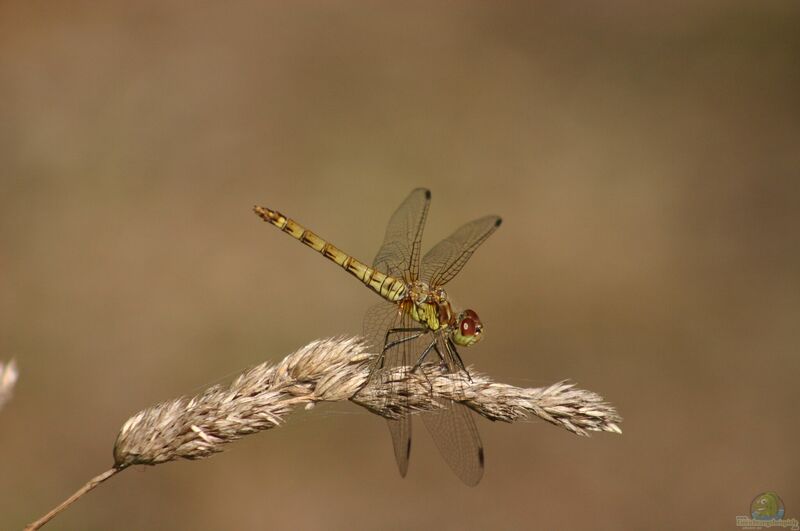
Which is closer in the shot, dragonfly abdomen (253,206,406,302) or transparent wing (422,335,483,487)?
transparent wing (422,335,483,487)

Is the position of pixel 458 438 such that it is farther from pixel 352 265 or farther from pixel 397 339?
pixel 352 265

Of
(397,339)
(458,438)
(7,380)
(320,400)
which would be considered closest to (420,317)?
(397,339)

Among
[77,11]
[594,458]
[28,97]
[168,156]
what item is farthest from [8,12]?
[594,458]

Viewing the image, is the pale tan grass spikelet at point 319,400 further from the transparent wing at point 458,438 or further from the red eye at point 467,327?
the red eye at point 467,327

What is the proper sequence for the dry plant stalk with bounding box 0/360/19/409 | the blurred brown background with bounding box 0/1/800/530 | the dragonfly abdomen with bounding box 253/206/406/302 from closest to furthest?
the dry plant stalk with bounding box 0/360/19/409
the dragonfly abdomen with bounding box 253/206/406/302
the blurred brown background with bounding box 0/1/800/530

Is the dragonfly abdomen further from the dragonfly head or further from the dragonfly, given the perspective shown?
the dragonfly head

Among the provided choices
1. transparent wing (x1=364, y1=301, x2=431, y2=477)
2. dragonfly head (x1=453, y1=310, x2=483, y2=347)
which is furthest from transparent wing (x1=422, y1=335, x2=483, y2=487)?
dragonfly head (x1=453, y1=310, x2=483, y2=347)

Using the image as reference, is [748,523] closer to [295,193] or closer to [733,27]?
[295,193]
